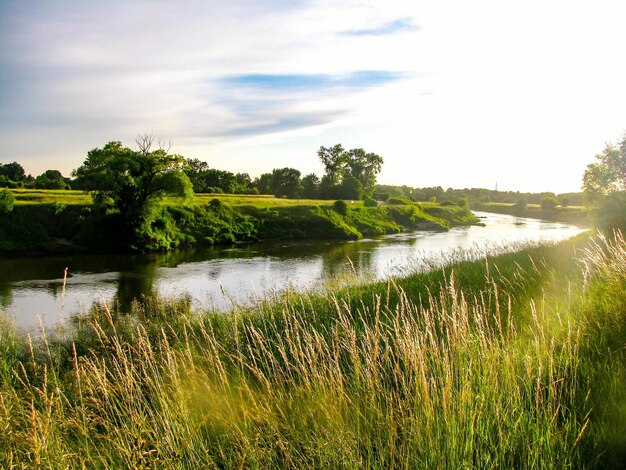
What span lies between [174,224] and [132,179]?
6.42 metres

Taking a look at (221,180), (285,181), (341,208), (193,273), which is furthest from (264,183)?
(193,273)

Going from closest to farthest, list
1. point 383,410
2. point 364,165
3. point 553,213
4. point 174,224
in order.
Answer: point 383,410, point 174,224, point 553,213, point 364,165

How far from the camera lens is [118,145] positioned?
38.8m

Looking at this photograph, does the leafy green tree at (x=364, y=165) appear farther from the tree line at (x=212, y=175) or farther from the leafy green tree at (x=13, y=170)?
the leafy green tree at (x=13, y=170)

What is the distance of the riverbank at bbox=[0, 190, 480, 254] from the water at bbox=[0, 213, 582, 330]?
280 cm

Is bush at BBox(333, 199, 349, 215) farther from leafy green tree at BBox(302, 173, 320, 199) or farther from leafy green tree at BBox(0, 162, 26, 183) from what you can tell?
leafy green tree at BBox(0, 162, 26, 183)

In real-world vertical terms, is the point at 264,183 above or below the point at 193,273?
above

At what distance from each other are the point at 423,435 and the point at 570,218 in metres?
89.8

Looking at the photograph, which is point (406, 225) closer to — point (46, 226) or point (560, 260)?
point (46, 226)

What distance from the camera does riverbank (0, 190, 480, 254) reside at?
35.0 m

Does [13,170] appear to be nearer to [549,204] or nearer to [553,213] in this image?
[553,213]

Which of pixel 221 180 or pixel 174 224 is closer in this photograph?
pixel 174 224

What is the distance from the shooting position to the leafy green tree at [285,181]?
3730 inches

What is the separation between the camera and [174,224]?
4169cm
